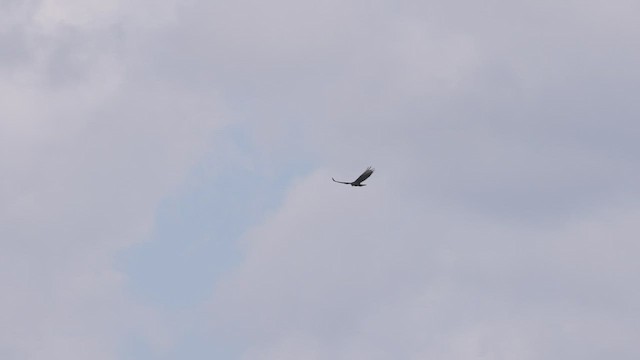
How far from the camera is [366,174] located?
72188 mm
